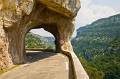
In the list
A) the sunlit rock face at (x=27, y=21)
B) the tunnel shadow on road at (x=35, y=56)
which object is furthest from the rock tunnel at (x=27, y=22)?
the tunnel shadow on road at (x=35, y=56)

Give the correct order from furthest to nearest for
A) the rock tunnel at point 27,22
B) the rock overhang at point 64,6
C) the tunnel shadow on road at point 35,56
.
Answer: the tunnel shadow on road at point 35,56, the rock overhang at point 64,6, the rock tunnel at point 27,22

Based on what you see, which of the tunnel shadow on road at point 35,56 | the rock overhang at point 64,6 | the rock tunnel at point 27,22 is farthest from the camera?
the tunnel shadow on road at point 35,56

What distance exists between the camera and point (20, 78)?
1798cm

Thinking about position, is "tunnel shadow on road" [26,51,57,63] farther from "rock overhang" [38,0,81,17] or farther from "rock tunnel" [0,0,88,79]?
"rock overhang" [38,0,81,17]

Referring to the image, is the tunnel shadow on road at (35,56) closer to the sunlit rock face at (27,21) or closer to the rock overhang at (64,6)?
the sunlit rock face at (27,21)

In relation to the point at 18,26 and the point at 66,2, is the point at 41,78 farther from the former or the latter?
the point at 66,2

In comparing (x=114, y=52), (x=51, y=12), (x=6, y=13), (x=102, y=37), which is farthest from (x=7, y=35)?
(x=102, y=37)

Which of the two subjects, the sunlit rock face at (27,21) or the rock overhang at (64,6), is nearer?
the sunlit rock face at (27,21)

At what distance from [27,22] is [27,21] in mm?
116

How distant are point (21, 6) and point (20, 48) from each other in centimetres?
339

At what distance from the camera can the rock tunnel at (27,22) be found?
74.5 feet

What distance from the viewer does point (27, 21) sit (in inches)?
1080

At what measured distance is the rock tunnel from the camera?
22719 millimetres

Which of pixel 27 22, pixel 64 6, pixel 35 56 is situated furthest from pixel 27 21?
pixel 35 56
